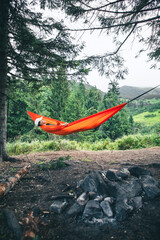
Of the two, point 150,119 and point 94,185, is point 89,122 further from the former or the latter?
point 150,119

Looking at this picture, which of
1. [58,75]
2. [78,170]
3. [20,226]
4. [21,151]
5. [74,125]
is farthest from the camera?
[21,151]

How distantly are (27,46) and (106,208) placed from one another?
2966 millimetres

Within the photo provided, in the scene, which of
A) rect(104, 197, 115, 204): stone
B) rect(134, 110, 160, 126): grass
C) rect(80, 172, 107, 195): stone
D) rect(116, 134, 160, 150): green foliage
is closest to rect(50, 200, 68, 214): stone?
rect(80, 172, 107, 195): stone

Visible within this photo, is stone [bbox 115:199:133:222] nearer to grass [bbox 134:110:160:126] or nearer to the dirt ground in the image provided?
the dirt ground

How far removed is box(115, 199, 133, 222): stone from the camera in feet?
4.36

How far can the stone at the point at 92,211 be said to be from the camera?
4.56 feet

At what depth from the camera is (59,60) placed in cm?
292

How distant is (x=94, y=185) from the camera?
1753 millimetres

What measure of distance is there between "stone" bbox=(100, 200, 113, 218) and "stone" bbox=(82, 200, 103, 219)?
43 mm

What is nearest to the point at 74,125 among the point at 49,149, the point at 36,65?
the point at 36,65

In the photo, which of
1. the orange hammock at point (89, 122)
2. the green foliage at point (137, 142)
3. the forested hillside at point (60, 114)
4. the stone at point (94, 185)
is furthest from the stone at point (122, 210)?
the forested hillside at point (60, 114)

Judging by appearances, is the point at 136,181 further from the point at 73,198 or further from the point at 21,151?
the point at 21,151

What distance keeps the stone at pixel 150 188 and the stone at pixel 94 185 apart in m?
0.52

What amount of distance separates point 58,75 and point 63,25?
1024 mm
